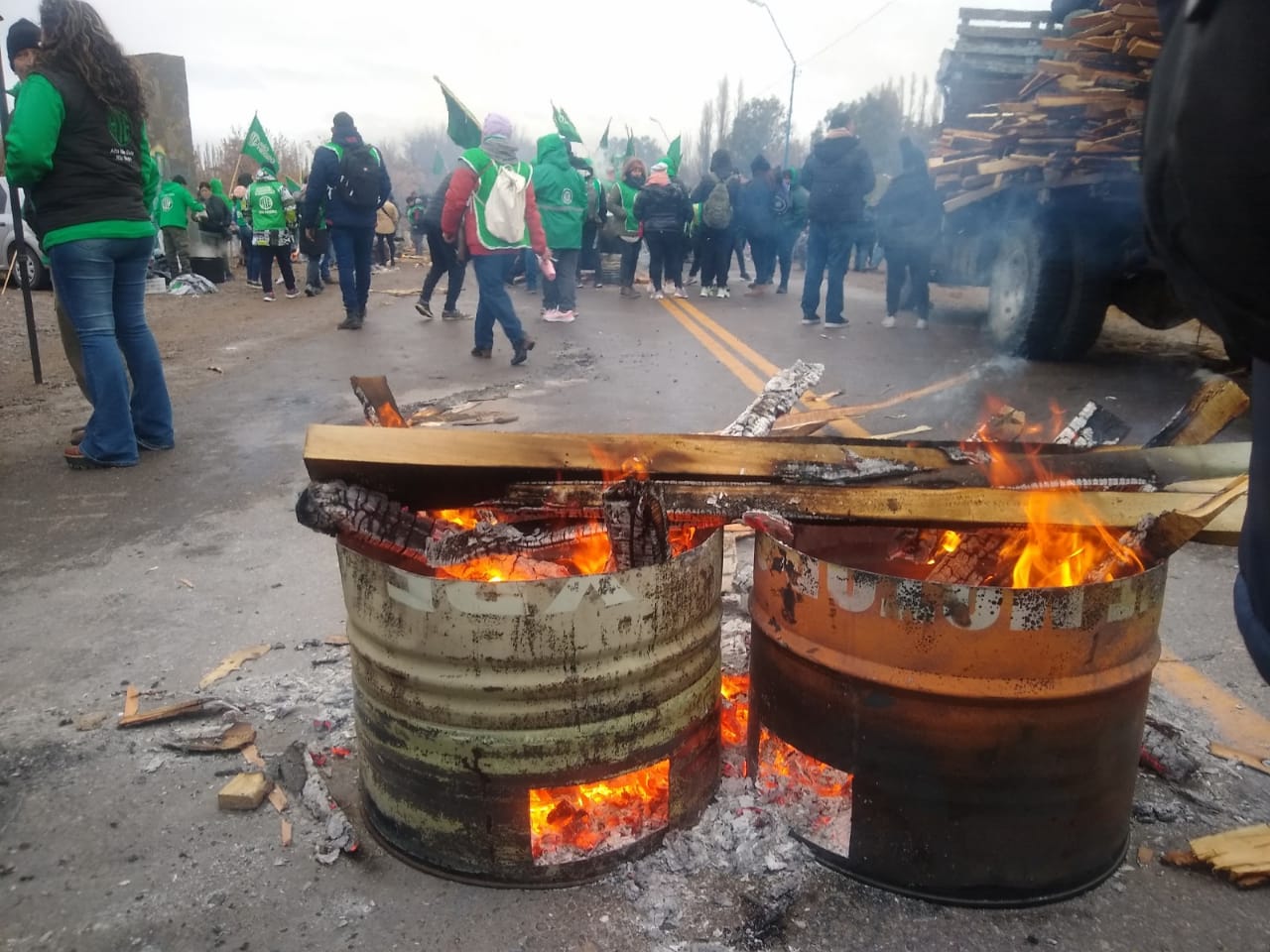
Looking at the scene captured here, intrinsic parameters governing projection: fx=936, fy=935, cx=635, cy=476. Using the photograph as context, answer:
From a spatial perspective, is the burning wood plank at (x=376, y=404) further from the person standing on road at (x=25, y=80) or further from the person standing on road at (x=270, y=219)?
the person standing on road at (x=270, y=219)

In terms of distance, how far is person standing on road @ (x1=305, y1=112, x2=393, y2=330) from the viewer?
10555 mm

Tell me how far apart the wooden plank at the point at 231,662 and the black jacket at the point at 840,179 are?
28.9 ft

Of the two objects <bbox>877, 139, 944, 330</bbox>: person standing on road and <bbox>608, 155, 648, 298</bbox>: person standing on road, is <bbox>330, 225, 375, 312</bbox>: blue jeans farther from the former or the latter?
<bbox>877, 139, 944, 330</bbox>: person standing on road

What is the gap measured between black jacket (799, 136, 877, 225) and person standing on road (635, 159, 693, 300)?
14.4 ft

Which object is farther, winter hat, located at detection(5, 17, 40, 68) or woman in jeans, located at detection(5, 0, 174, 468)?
winter hat, located at detection(5, 17, 40, 68)

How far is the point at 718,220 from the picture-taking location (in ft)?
49.2

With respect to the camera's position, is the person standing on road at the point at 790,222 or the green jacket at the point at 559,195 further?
the person standing on road at the point at 790,222

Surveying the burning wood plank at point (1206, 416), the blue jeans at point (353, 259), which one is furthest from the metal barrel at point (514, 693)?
the blue jeans at point (353, 259)

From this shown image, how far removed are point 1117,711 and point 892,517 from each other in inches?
26.0

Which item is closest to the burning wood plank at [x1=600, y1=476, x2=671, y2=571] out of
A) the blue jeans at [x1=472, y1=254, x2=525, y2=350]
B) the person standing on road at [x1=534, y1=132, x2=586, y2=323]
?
the blue jeans at [x1=472, y1=254, x2=525, y2=350]

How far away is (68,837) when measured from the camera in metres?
2.48

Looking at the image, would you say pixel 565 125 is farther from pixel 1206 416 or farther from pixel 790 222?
pixel 1206 416

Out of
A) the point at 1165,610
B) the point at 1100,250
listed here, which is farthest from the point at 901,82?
the point at 1165,610

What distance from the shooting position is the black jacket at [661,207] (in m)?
14.8
